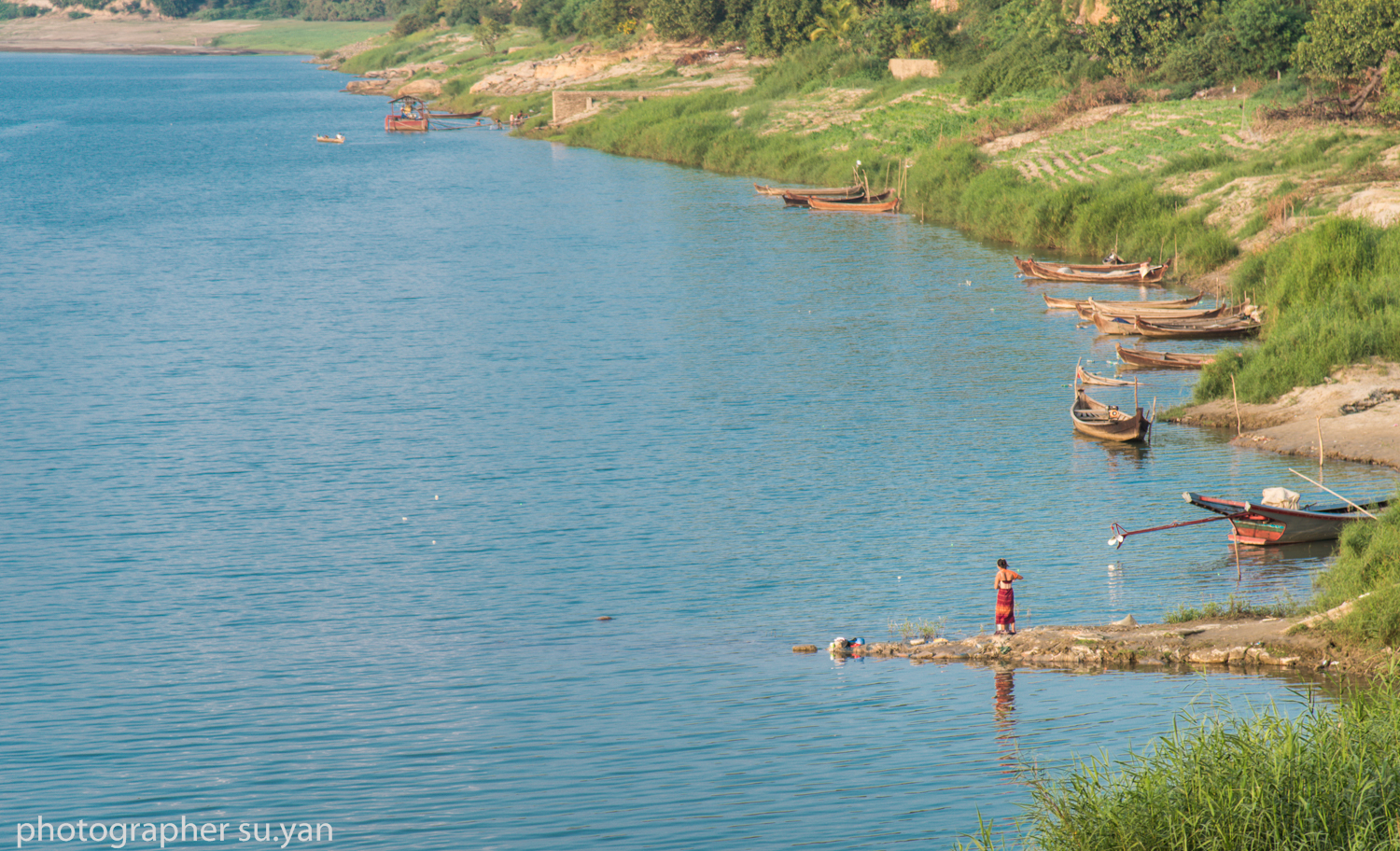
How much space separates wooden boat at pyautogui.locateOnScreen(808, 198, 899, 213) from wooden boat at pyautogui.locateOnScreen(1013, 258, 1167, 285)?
21.3 metres

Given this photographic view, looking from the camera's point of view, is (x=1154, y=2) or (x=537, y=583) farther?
(x=1154, y=2)

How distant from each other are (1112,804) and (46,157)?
131m

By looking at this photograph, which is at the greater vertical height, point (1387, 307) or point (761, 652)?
point (1387, 307)

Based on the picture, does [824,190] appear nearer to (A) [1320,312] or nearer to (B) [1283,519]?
(A) [1320,312]

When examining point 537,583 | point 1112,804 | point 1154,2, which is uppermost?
point 1154,2

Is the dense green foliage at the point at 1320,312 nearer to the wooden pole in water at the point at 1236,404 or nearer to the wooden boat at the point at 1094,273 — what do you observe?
the wooden pole in water at the point at 1236,404

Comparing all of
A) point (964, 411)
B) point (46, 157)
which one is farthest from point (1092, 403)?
point (46, 157)

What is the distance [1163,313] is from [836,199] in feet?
132

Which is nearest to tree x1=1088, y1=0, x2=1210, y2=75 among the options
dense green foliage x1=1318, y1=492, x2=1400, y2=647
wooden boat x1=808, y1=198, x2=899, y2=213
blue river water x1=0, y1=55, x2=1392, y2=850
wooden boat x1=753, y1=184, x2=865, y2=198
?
wooden boat x1=808, y1=198, x2=899, y2=213

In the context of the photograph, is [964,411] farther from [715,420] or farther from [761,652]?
[761,652]

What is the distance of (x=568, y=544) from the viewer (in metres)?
35.3

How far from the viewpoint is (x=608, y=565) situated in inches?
1328

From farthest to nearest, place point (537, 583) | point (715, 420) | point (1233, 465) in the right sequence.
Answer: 1. point (715, 420)
2. point (1233, 465)
3. point (537, 583)

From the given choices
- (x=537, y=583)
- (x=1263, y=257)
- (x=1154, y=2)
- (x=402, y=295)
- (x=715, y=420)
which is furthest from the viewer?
(x=1154, y=2)
